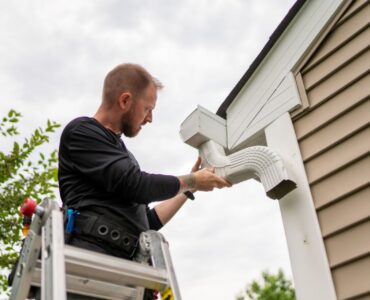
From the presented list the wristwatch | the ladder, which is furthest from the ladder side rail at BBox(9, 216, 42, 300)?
the wristwatch

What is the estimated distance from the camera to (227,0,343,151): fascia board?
256 cm

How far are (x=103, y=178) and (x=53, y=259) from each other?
0.53 meters

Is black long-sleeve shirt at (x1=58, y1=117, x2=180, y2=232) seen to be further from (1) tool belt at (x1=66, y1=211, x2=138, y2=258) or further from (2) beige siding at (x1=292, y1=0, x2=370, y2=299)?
(2) beige siding at (x1=292, y1=0, x2=370, y2=299)

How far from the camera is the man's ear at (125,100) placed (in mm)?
2043

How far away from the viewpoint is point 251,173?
245 cm

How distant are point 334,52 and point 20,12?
278 inches

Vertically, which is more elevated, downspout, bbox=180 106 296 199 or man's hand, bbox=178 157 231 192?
downspout, bbox=180 106 296 199

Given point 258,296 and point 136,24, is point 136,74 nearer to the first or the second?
point 136,24

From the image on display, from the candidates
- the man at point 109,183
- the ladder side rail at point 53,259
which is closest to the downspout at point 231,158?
the man at point 109,183

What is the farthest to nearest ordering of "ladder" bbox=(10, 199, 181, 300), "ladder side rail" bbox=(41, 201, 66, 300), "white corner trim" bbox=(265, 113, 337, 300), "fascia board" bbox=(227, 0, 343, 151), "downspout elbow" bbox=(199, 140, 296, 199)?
"fascia board" bbox=(227, 0, 343, 151)
"downspout elbow" bbox=(199, 140, 296, 199)
"white corner trim" bbox=(265, 113, 337, 300)
"ladder" bbox=(10, 199, 181, 300)
"ladder side rail" bbox=(41, 201, 66, 300)

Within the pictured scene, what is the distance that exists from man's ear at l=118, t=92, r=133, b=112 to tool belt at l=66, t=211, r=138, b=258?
593mm

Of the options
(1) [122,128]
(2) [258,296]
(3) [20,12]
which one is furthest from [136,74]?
(2) [258,296]

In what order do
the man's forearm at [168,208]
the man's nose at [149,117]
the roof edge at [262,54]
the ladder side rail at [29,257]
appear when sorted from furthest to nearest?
the roof edge at [262,54]
the man's forearm at [168,208]
the man's nose at [149,117]
the ladder side rail at [29,257]

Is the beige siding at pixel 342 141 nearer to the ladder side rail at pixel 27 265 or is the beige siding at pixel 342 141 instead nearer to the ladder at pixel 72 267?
the ladder at pixel 72 267
